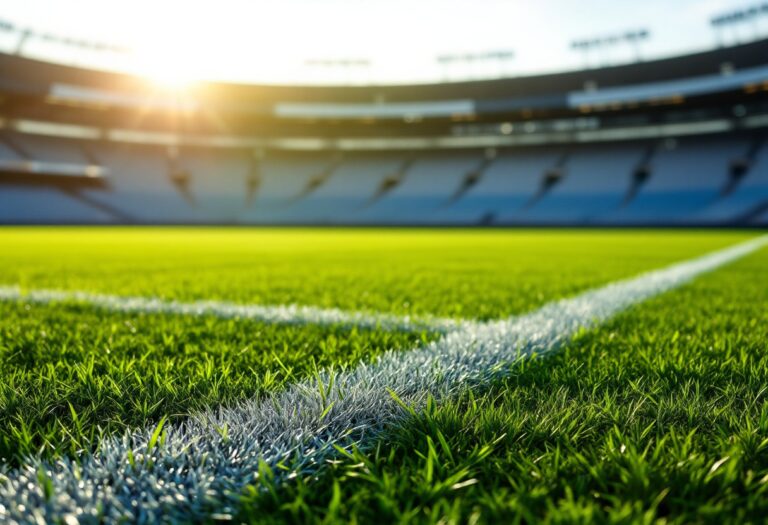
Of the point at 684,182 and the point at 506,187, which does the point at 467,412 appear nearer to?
the point at 506,187

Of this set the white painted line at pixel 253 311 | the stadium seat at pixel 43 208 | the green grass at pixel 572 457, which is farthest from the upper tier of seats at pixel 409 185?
the green grass at pixel 572 457

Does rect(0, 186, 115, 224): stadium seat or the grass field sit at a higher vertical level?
the grass field

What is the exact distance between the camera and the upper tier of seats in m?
28.1

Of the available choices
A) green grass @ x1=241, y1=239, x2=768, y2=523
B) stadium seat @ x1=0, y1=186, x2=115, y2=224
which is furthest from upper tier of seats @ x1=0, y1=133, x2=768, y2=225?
green grass @ x1=241, y1=239, x2=768, y2=523

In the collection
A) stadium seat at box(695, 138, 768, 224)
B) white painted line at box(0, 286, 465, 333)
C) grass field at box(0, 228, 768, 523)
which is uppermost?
grass field at box(0, 228, 768, 523)

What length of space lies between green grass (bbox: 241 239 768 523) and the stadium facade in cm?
2837

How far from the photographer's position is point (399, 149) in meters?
36.2

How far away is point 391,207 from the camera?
32.4m

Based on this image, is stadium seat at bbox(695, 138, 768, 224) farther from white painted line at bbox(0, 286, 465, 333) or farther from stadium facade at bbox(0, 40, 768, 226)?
white painted line at bbox(0, 286, 465, 333)

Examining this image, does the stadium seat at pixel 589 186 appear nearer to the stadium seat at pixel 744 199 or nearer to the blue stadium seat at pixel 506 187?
the blue stadium seat at pixel 506 187

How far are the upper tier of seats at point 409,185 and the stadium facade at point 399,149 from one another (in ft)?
0.33

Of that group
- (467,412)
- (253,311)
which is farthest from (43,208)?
(467,412)

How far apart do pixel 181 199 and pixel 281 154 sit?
7825mm

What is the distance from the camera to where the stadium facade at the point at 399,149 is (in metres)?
28.2
